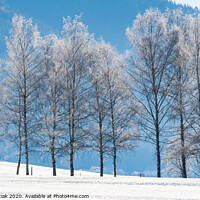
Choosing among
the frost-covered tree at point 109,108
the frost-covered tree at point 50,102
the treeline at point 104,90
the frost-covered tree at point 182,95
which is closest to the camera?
the frost-covered tree at point 182,95

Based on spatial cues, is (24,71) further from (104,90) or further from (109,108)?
(109,108)

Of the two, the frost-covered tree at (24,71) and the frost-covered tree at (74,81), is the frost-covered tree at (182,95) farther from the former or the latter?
the frost-covered tree at (24,71)

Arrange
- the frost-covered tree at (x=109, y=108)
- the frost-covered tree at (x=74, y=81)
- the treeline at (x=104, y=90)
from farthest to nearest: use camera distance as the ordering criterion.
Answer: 1. the frost-covered tree at (x=74, y=81)
2. the frost-covered tree at (x=109, y=108)
3. the treeline at (x=104, y=90)

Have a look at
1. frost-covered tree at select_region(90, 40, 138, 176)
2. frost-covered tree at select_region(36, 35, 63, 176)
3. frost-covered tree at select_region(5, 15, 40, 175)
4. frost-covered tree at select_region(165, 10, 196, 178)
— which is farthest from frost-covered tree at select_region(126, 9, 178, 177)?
frost-covered tree at select_region(5, 15, 40, 175)

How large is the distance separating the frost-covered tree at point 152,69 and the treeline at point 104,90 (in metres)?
0.06

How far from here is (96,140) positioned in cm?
2048

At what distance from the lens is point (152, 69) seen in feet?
61.2

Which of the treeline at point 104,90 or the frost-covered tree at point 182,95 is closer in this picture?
the frost-covered tree at point 182,95

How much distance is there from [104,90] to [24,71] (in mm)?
5963

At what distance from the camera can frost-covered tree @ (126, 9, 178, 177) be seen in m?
18.5

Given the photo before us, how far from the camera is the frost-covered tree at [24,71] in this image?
2153 centimetres

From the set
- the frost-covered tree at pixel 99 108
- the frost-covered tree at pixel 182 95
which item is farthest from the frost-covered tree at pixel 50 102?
the frost-covered tree at pixel 182 95

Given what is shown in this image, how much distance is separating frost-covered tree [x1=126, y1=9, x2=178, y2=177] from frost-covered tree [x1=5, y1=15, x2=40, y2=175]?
23.9 feet

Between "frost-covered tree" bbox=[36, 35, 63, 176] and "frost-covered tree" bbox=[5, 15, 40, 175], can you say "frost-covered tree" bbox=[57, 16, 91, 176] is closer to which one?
"frost-covered tree" bbox=[36, 35, 63, 176]
